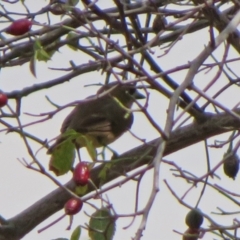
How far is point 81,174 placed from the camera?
9.41 ft

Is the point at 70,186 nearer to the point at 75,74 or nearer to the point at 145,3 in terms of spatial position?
the point at 75,74

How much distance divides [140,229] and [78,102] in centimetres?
66

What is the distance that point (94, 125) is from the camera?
6508 millimetres

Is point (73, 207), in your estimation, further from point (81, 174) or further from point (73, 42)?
point (73, 42)

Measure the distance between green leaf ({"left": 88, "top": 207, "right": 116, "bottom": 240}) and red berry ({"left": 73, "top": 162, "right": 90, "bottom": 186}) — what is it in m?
0.12

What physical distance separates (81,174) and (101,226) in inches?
7.8

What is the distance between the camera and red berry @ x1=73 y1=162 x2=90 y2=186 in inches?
113

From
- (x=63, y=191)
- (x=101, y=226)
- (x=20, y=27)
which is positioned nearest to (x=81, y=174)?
(x=101, y=226)

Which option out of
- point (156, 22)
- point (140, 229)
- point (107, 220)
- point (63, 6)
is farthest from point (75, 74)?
point (140, 229)

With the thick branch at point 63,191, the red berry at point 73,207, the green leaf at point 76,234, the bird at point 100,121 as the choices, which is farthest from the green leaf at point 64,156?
the bird at point 100,121

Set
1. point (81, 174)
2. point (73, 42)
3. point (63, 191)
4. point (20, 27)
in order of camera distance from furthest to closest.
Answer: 1. point (73, 42)
2. point (63, 191)
3. point (20, 27)
4. point (81, 174)

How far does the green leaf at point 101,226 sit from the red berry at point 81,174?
118 millimetres

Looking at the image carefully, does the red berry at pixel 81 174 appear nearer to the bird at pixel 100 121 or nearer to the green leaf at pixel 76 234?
the green leaf at pixel 76 234

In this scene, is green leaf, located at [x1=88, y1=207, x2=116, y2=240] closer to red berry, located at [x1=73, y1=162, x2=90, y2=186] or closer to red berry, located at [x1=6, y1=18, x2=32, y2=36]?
red berry, located at [x1=73, y1=162, x2=90, y2=186]
